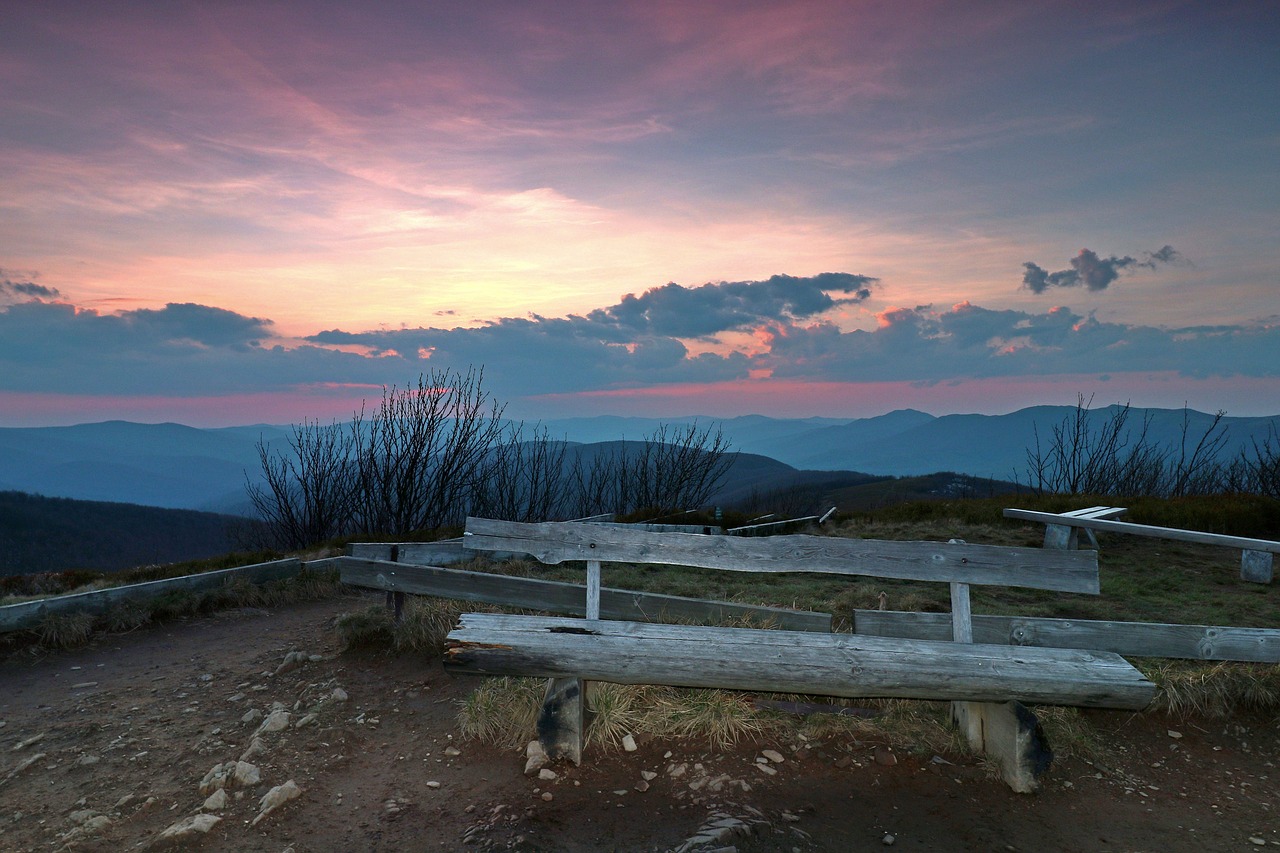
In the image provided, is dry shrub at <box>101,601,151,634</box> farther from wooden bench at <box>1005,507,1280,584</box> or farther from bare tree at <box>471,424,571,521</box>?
wooden bench at <box>1005,507,1280,584</box>

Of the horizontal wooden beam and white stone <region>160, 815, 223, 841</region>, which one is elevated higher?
the horizontal wooden beam

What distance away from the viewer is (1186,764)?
3.81 meters

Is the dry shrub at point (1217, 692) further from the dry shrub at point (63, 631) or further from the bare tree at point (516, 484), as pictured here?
the bare tree at point (516, 484)

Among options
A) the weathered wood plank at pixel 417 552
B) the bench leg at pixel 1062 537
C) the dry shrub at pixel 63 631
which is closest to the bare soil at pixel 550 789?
the dry shrub at pixel 63 631

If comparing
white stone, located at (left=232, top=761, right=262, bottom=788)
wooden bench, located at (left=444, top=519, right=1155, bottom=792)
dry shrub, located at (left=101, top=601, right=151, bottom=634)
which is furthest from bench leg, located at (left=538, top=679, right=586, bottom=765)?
dry shrub, located at (left=101, top=601, right=151, bottom=634)

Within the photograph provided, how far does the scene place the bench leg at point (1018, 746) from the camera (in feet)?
11.1

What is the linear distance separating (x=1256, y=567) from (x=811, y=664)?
7551 mm

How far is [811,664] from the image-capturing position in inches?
135

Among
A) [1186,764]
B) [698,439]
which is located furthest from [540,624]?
[698,439]

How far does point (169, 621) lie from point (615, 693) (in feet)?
16.4

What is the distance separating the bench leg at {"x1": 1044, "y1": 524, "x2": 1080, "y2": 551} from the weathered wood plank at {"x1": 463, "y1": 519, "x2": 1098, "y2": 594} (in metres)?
5.70

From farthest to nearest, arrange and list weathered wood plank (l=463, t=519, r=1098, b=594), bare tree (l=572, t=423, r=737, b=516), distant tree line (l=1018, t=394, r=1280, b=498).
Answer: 1. bare tree (l=572, t=423, r=737, b=516)
2. distant tree line (l=1018, t=394, r=1280, b=498)
3. weathered wood plank (l=463, t=519, r=1098, b=594)

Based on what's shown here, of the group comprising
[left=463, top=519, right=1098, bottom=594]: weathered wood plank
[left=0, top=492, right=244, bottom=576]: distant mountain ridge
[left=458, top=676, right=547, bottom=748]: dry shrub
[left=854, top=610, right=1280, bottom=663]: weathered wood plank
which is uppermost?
[left=463, top=519, right=1098, bottom=594]: weathered wood plank

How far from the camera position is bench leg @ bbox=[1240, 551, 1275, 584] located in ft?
25.4
